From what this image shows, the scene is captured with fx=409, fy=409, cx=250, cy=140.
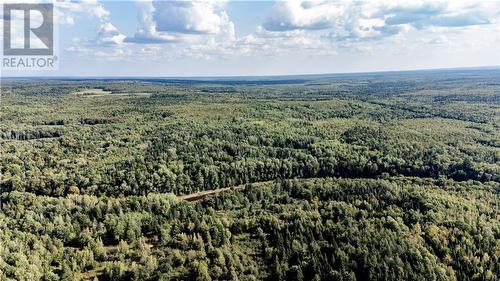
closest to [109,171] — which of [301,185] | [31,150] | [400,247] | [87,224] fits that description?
[87,224]

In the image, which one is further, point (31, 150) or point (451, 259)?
point (31, 150)

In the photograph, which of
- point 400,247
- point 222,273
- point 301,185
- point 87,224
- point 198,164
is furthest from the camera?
point 198,164

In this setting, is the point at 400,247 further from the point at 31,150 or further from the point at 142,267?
the point at 31,150

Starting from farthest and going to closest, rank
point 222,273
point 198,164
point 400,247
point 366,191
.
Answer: point 198,164 < point 366,191 < point 400,247 < point 222,273

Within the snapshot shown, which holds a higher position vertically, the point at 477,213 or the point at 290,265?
the point at 477,213

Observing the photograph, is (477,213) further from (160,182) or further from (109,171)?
(109,171)

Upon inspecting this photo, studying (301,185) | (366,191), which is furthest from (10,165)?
(366,191)

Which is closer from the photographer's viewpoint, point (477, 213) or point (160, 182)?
point (477, 213)

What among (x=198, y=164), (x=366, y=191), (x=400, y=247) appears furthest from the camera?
(x=198, y=164)

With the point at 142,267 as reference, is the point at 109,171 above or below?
above
